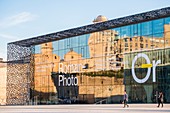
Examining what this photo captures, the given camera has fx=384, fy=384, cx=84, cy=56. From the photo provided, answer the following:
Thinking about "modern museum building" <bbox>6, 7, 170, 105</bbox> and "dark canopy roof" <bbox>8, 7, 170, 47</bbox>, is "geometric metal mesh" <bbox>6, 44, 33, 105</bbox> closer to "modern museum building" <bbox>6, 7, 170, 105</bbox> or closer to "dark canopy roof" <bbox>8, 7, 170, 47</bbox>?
"modern museum building" <bbox>6, 7, 170, 105</bbox>

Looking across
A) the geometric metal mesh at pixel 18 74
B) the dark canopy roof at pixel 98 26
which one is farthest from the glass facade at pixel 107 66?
the geometric metal mesh at pixel 18 74

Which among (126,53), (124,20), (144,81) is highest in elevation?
(124,20)

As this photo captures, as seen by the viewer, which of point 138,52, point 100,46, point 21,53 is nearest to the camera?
point 138,52

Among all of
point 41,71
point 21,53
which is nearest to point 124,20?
point 41,71

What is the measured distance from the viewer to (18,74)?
58.1m

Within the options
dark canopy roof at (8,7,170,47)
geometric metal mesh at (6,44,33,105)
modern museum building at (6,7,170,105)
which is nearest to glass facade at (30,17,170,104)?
modern museum building at (6,7,170,105)

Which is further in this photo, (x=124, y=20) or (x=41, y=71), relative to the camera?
(x=41, y=71)

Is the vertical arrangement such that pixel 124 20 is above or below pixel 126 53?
above

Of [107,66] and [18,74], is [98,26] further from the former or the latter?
[18,74]

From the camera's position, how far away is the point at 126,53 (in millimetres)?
41500

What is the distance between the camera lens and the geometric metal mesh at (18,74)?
185 feet

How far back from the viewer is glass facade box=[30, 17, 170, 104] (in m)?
38.7

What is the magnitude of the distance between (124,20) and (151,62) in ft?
17.9

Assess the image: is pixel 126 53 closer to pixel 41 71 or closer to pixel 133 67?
pixel 133 67
